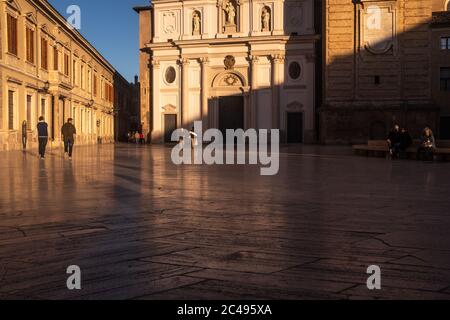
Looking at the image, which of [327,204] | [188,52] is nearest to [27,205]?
[327,204]

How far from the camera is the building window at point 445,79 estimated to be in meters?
39.7

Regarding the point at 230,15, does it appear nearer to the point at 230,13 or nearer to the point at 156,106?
the point at 230,13

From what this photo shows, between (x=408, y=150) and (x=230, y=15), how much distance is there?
2875 centimetres

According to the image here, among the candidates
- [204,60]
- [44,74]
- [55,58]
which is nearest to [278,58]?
[204,60]

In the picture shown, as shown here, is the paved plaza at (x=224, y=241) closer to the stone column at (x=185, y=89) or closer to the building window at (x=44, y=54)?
the building window at (x=44, y=54)

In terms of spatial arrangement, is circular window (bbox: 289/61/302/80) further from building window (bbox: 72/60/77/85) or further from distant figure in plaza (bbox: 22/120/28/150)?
distant figure in plaza (bbox: 22/120/28/150)

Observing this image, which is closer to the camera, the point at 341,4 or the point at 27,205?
the point at 27,205

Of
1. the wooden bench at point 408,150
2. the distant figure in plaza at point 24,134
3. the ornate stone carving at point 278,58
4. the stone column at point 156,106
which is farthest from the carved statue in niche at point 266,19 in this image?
the wooden bench at point 408,150

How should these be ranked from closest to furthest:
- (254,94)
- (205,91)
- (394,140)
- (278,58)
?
(394,140) < (278,58) < (254,94) < (205,91)

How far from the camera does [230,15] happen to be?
4912cm

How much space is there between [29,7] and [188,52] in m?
17.8

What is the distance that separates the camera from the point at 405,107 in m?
39.0

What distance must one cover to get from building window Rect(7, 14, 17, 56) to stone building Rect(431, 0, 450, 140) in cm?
2527
